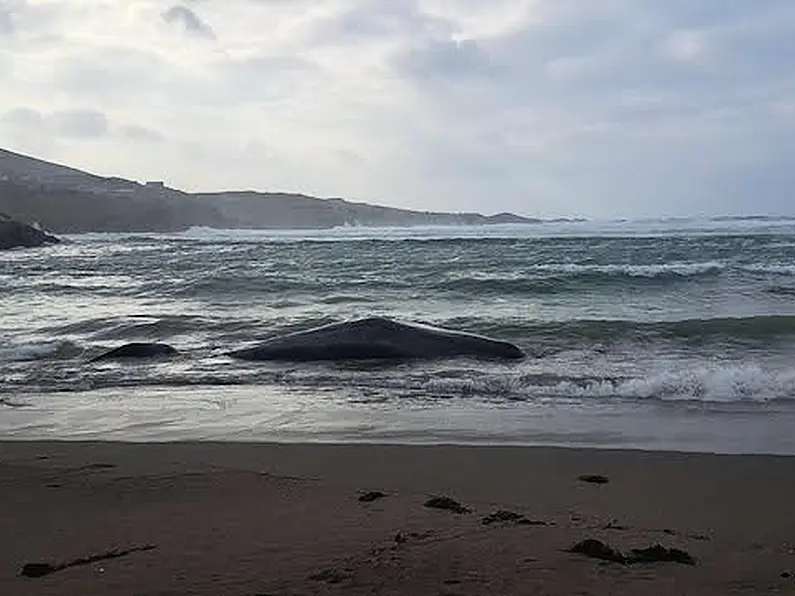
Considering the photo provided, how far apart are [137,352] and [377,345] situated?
3.55 metres

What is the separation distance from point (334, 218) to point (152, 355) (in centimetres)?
13662

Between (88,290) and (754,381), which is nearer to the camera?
(754,381)

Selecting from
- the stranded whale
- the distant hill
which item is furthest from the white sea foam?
the distant hill

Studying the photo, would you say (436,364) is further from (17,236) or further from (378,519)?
(17,236)

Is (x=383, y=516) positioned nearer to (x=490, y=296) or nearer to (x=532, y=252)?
(x=490, y=296)

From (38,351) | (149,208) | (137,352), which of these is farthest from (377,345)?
(149,208)

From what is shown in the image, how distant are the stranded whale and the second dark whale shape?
107 cm

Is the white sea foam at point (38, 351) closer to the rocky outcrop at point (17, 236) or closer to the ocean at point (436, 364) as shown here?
the ocean at point (436, 364)

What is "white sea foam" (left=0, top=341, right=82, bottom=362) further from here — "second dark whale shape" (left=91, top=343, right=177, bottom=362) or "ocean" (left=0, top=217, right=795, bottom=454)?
"second dark whale shape" (left=91, top=343, right=177, bottom=362)

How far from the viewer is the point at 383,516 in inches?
203

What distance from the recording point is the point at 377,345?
43.0 ft

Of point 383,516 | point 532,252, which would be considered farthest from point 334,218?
point 383,516

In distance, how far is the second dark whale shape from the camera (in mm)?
13359

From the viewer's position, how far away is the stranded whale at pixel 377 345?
42.5 feet
